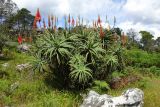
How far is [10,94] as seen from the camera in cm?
1304

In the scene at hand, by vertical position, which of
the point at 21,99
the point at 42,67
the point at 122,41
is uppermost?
the point at 122,41

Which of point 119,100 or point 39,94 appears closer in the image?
point 119,100

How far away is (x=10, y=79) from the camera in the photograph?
51.5 ft

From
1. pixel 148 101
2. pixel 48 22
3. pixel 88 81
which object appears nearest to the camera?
pixel 148 101

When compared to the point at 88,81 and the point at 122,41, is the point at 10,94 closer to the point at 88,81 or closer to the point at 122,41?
the point at 88,81

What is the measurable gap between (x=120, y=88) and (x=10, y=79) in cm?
514

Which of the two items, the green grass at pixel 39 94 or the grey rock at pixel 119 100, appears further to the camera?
the green grass at pixel 39 94

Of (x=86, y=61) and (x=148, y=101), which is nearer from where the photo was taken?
(x=148, y=101)

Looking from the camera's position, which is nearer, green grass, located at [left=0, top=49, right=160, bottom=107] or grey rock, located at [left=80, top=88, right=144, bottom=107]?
grey rock, located at [left=80, top=88, right=144, bottom=107]

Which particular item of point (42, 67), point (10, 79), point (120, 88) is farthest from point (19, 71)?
point (120, 88)

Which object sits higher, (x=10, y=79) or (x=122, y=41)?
(x=122, y=41)

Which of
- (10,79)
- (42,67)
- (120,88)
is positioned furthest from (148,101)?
(10,79)

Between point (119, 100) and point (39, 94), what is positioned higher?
point (119, 100)

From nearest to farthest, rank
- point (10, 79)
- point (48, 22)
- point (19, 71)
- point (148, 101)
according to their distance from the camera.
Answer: point (148, 101)
point (48, 22)
point (10, 79)
point (19, 71)
